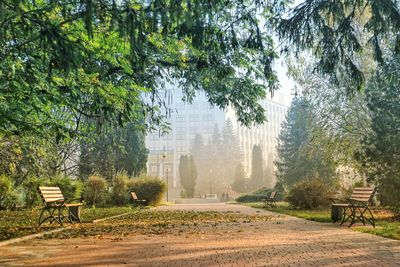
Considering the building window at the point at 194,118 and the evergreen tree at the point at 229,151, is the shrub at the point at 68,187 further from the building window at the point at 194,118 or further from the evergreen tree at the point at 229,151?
the building window at the point at 194,118

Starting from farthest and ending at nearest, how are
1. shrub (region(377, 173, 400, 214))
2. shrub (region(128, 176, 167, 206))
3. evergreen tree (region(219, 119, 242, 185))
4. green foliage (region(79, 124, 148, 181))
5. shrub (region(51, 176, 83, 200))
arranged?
evergreen tree (region(219, 119, 242, 185)), green foliage (region(79, 124, 148, 181)), shrub (region(128, 176, 167, 206)), shrub (region(51, 176, 83, 200)), shrub (region(377, 173, 400, 214))

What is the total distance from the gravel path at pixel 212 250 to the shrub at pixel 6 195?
15.6 metres

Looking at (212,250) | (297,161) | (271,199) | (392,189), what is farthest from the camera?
(297,161)

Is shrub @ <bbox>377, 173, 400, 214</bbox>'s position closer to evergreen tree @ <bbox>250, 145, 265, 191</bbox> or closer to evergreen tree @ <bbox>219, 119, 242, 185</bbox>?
evergreen tree @ <bbox>250, 145, 265, 191</bbox>

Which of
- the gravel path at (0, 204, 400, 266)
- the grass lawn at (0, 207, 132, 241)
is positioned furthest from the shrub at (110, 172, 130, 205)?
the gravel path at (0, 204, 400, 266)

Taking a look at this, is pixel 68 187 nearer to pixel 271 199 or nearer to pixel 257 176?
pixel 271 199

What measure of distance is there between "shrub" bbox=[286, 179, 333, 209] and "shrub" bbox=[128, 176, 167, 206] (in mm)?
11983

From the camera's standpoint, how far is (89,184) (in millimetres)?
28500

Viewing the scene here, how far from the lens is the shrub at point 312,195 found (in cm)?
2055

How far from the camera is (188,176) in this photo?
280 ft

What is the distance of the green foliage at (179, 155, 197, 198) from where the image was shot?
83606mm

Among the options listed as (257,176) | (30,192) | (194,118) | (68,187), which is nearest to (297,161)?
(68,187)

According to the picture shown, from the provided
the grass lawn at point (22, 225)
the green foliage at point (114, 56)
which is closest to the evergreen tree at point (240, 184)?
the grass lawn at point (22, 225)

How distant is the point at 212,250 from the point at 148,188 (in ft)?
78.1
